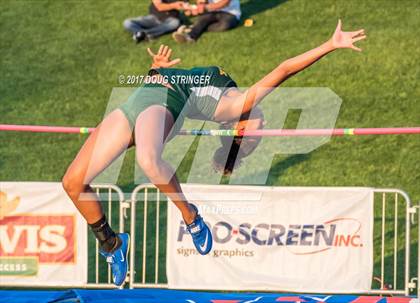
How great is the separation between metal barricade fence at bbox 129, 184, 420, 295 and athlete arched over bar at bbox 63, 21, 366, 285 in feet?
7.54

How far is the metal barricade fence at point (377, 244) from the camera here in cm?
1011

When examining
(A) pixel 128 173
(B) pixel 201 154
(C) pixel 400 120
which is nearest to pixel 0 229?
(A) pixel 128 173

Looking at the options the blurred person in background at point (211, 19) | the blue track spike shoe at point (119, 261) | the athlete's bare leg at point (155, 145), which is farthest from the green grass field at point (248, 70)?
the athlete's bare leg at point (155, 145)

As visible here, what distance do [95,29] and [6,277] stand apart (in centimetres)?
554

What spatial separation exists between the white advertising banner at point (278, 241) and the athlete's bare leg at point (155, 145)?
260 cm

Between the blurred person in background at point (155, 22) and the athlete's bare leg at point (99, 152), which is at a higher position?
the blurred person in background at point (155, 22)

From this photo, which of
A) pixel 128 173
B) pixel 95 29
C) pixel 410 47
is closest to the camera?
pixel 128 173

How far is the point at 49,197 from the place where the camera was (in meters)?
10.2

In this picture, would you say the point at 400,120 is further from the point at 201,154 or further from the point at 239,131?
the point at 239,131

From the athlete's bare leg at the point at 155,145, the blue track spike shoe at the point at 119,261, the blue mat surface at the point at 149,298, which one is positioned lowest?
the blue mat surface at the point at 149,298

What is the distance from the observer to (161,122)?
7355mm

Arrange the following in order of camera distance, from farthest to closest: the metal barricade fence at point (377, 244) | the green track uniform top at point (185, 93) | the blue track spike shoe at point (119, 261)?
the metal barricade fence at point (377, 244) → the blue track spike shoe at point (119, 261) → the green track uniform top at point (185, 93)

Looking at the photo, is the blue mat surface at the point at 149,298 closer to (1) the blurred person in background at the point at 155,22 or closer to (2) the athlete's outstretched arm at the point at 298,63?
(2) the athlete's outstretched arm at the point at 298,63

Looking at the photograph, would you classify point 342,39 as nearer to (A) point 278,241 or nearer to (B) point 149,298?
(B) point 149,298
